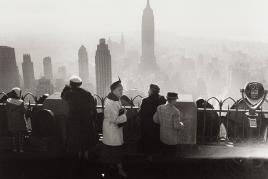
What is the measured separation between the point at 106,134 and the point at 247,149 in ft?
Result: 9.94

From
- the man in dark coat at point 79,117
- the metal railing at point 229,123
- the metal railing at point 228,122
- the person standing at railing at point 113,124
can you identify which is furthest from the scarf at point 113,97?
the metal railing at point 229,123

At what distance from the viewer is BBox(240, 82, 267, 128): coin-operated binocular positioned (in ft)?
21.7

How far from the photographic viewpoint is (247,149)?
7043 mm

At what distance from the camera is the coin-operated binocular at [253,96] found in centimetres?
661

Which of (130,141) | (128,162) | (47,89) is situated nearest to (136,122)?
(130,141)

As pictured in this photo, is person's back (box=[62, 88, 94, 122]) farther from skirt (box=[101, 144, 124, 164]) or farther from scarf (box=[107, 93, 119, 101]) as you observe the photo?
skirt (box=[101, 144, 124, 164])

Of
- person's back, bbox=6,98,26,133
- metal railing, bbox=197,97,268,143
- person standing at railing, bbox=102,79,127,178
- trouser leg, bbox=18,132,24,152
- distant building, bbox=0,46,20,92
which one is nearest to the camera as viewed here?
person standing at railing, bbox=102,79,127,178

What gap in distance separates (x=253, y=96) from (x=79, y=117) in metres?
3.36

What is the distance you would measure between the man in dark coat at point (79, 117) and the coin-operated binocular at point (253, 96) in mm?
2986

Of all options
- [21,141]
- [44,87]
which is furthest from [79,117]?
[44,87]

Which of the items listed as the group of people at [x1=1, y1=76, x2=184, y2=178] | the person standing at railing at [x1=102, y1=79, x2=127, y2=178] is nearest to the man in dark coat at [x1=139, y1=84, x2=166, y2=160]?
the group of people at [x1=1, y1=76, x2=184, y2=178]

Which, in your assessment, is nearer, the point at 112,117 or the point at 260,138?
the point at 112,117

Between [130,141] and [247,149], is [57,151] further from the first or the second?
[247,149]

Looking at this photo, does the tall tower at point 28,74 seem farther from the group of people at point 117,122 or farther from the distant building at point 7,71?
the group of people at point 117,122
